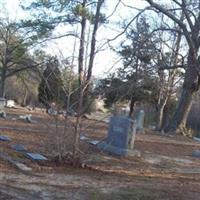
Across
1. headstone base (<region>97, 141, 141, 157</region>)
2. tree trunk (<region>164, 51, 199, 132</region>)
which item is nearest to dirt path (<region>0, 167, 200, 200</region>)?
headstone base (<region>97, 141, 141, 157</region>)

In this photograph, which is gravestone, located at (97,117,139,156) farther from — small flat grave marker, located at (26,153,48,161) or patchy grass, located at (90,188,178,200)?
patchy grass, located at (90,188,178,200)

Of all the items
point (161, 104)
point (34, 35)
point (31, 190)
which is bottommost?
point (31, 190)

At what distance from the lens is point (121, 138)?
1307cm

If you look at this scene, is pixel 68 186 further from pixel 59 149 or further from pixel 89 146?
pixel 89 146

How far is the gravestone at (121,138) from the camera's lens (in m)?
12.9

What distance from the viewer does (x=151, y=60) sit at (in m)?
14.1

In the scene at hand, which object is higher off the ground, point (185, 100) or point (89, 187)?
point (185, 100)

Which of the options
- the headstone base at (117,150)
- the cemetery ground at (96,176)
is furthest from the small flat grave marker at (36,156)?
the headstone base at (117,150)

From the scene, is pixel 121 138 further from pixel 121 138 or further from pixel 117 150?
pixel 117 150

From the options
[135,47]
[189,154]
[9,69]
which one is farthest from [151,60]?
[9,69]

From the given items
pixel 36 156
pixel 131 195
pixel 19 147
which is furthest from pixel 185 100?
pixel 131 195

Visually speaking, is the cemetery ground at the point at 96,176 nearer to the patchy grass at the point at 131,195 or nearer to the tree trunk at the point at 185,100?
the patchy grass at the point at 131,195

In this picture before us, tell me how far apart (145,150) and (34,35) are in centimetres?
2015

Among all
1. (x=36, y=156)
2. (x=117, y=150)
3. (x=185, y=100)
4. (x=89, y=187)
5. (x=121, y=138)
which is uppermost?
(x=185, y=100)
